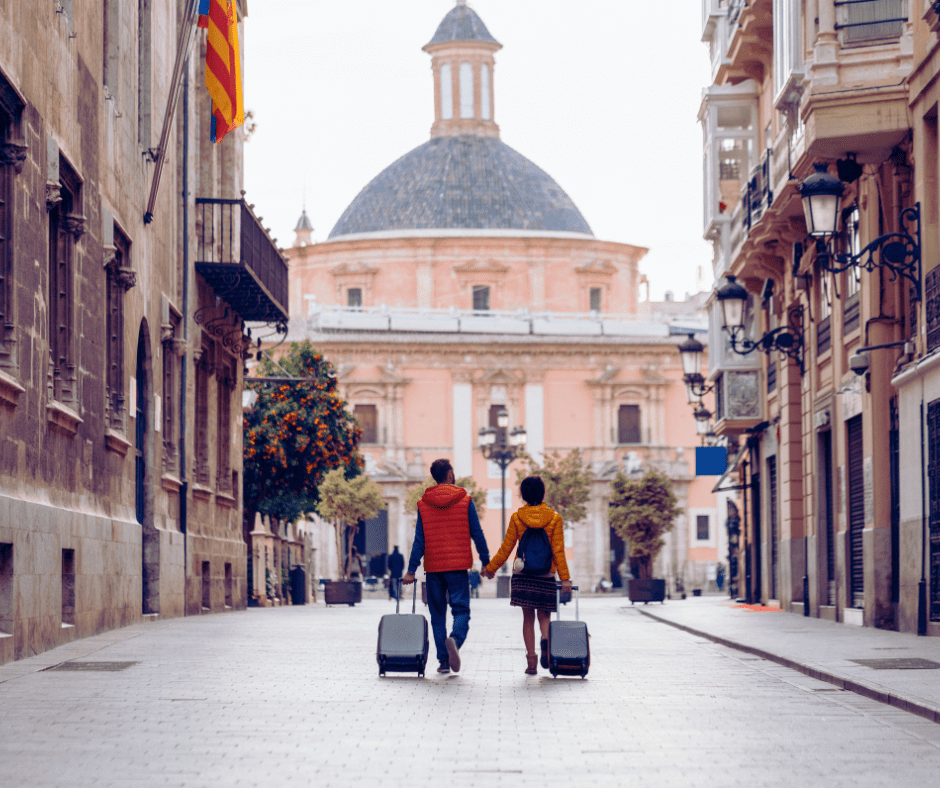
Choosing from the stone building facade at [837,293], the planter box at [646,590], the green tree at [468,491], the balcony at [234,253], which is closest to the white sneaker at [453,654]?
the stone building facade at [837,293]

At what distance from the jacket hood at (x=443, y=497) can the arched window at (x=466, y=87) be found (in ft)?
228

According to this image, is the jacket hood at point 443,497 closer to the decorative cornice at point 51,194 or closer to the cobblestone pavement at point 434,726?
the cobblestone pavement at point 434,726

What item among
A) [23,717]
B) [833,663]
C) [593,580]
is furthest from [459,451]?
[23,717]

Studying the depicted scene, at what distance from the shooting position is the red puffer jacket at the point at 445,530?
495 inches

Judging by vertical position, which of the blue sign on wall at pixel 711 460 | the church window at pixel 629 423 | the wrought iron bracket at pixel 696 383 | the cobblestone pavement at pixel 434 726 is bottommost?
the cobblestone pavement at pixel 434 726

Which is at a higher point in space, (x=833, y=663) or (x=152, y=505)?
(x=152, y=505)

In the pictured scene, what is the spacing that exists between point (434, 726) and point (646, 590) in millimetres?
29507

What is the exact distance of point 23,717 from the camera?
30.6ft

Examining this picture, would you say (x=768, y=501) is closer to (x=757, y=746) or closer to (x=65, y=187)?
(x=65, y=187)

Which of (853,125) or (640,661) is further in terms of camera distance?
A: (853,125)

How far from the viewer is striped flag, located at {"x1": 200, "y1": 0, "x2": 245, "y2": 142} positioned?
922 inches

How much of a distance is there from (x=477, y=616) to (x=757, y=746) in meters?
20.2

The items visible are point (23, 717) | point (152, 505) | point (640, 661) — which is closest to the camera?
point (23, 717)

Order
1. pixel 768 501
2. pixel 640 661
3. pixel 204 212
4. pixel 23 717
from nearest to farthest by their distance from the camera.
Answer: pixel 23 717 → pixel 640 661 → pixel 204 212 → pixel 768 501
